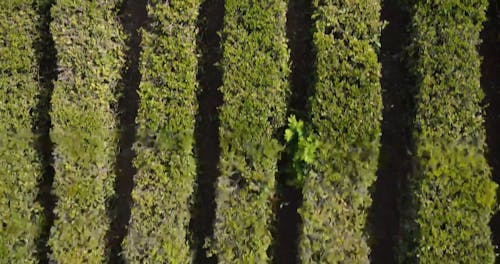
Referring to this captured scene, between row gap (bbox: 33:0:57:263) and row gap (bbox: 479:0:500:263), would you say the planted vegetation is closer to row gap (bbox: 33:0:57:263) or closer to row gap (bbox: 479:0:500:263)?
row gap (bbox: 33:0:57:263)

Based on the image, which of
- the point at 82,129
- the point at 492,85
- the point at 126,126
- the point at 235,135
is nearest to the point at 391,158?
the point at 492,85

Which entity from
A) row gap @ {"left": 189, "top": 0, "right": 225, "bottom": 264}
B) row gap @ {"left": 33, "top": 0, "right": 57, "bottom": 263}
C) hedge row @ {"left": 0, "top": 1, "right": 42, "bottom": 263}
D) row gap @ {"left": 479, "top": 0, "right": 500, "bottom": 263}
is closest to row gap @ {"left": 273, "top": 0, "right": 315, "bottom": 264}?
row gap @ {"left": 189, "top": 0, "right": 225, "bottom": 264}

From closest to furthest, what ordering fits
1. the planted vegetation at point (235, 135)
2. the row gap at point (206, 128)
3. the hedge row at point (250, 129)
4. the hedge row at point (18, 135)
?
1. the planted vegetation at point (235, 135)
2. the hedge row at point (250, 129)
3. the hedge row at point (18, 135)
4. the row gap at point (206, 128)

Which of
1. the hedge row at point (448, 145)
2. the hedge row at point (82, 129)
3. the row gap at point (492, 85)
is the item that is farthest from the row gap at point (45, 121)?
the row gap at point (492, 85)

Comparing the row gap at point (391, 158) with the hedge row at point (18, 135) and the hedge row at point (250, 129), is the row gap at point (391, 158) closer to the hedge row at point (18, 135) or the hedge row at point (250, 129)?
the hedge row at point (250, 129)

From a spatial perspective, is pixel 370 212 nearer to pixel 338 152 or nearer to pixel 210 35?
pixel 338 152
